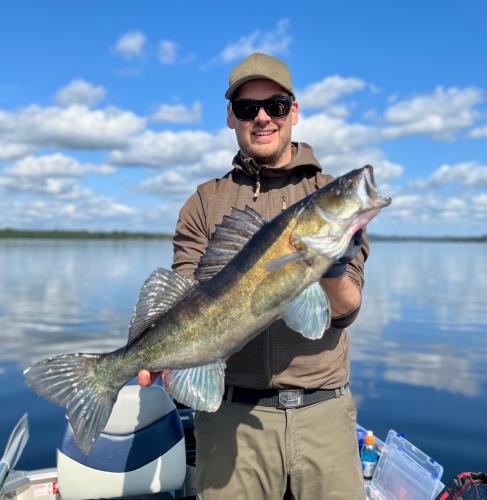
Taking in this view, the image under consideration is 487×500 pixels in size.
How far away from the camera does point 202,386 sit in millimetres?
3422

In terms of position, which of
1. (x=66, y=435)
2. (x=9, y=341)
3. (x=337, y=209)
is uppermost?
(x=337, y=209)

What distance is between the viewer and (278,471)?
3936 mm

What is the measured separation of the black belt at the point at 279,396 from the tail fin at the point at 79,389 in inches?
36.4

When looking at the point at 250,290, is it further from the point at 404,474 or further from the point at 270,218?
the point at 404,474

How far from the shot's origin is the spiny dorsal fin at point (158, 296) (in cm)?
361

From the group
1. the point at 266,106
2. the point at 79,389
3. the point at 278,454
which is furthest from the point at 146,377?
the point at 266,106

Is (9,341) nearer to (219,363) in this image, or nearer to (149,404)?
(149,404)

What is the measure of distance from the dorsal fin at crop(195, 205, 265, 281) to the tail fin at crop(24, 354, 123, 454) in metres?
1.06

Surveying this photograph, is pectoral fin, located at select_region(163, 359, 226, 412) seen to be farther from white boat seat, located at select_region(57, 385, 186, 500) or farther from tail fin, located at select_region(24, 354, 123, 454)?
white boat seat, located at select_region(57, 385, 186, 500)

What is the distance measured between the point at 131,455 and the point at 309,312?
116 inches

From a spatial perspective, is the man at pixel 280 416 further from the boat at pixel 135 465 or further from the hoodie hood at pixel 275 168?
the boat at pixel 135 465

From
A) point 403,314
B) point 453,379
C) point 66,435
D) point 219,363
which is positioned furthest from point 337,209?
point 403,314

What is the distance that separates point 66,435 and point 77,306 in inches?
900

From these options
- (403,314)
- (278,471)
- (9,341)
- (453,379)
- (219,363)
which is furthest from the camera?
(403,314)
